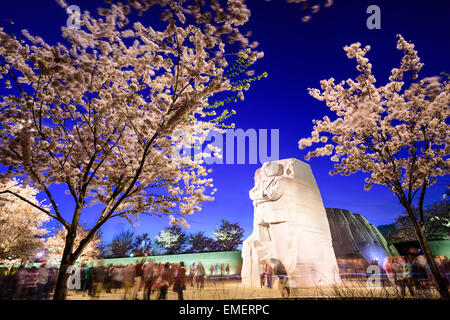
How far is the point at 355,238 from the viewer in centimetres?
2131

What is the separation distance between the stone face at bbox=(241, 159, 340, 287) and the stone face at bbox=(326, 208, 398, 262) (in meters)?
8.80

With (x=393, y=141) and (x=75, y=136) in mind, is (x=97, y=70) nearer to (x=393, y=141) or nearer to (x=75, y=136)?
(x=75, y=136)

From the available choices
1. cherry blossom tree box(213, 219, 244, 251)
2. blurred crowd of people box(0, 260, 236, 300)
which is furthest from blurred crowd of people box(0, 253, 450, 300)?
cherry blossom tree box(213, 219, 244, 251)

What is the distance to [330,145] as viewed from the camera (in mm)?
7988

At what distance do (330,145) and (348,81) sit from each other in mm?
2323

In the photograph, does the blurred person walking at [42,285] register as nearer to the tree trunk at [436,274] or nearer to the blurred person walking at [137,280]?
the blurred person walking at [137,280]

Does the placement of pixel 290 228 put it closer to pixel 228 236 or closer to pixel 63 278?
pixel 63 278

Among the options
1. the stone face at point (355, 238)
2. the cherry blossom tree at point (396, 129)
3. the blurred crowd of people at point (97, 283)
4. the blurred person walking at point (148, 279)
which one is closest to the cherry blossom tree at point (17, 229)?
the blurred crowd of people at point (97, 283)

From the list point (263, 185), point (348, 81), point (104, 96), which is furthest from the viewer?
point (263, 185)

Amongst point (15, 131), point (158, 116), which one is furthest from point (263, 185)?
point (15, 131)

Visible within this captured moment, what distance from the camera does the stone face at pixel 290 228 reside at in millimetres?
11703

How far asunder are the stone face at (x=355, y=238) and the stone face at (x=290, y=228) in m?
8.80

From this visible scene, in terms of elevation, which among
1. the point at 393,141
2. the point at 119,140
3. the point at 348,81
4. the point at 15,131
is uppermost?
the point at 348,81

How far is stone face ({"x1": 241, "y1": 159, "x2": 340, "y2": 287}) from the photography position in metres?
11.7
